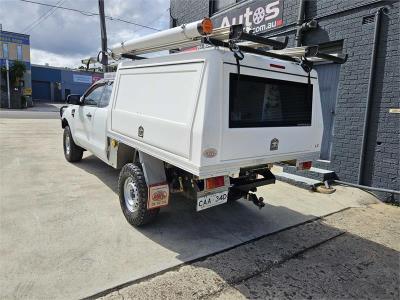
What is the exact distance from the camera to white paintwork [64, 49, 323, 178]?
312cm

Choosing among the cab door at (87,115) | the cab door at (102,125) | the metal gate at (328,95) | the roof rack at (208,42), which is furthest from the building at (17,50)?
the roof rack at (208,42)

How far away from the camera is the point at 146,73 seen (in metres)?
4.20

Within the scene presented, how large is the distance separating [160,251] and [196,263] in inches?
18.3

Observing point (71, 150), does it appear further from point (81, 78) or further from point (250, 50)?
point (81, 78)

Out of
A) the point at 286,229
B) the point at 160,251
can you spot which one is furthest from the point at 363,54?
the point at 160,251

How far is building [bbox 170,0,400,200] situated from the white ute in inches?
94.9

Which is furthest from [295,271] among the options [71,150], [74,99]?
[71,150]

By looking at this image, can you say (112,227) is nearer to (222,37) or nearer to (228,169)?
(228,169)

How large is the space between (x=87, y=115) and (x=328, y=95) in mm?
5034

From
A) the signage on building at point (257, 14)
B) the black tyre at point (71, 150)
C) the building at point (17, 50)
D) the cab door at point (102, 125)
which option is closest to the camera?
the cab door at point (102, 125)

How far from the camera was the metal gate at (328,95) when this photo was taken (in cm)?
693

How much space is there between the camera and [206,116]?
3.05 meters

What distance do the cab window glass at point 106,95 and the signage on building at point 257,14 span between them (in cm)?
398

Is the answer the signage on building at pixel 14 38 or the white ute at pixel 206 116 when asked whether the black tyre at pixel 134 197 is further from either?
the signage on building at pixel 14 38
